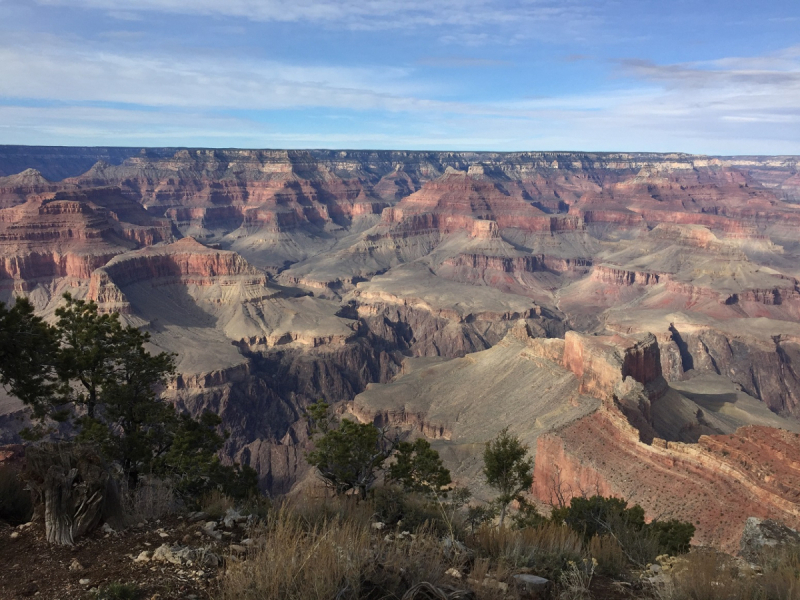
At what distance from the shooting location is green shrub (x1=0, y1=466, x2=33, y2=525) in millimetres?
16156

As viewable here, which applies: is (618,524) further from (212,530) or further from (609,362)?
(609,362)

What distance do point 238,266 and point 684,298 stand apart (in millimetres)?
120074

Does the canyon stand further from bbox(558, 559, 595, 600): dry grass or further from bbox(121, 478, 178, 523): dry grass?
bbox(121, 478, 178, 523): dry grass

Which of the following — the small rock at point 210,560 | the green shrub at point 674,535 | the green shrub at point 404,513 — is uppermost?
the small rock at point 210,560

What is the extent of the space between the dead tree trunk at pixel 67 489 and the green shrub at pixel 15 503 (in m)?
1.84

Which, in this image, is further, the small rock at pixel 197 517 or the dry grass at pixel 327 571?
the small rock at pixel 197 517

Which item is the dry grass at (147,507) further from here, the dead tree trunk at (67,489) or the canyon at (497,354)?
the canyon at (497,354)

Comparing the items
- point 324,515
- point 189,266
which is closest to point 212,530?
point 324,515

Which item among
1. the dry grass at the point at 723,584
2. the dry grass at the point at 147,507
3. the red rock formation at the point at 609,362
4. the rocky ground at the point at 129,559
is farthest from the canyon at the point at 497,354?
the rocky ground at the point at 129,559

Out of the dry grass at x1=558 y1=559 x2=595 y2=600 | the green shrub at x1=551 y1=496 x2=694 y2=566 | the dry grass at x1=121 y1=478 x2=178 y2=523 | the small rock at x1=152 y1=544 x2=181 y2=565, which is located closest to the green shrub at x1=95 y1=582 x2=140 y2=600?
the small rock at x1=152 y1=544 x2=181 y2=565

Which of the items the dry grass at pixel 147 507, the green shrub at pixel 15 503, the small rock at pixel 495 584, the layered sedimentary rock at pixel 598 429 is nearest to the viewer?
the small rock at pixel 495 584

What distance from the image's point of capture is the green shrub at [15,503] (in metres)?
16.2

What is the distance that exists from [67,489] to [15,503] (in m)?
4.37

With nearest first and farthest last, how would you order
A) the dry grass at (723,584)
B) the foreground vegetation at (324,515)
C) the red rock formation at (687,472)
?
the foreground vegetation at (324,515) < the dry grass at (723,584) < the red rock formation at (687,472)
